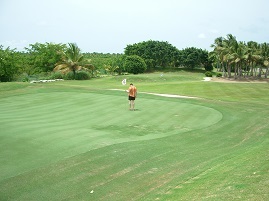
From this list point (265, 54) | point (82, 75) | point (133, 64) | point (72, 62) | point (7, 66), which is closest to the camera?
point (7, 66)

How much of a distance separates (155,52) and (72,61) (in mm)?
42812

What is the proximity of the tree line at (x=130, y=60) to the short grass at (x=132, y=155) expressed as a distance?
38662 millimetres

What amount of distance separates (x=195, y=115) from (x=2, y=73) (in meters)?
39.3

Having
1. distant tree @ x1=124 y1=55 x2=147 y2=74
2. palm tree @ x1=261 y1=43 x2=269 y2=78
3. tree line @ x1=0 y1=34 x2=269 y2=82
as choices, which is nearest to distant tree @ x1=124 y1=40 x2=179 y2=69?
tree line @ x1=0 y1=34 x2=269 y2=82

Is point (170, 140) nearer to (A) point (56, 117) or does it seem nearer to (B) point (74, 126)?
(B) point (74, 126)

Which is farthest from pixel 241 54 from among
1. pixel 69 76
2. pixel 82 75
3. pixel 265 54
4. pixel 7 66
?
pixel 7 66

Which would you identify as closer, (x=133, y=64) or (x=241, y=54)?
(x=241, y=54)

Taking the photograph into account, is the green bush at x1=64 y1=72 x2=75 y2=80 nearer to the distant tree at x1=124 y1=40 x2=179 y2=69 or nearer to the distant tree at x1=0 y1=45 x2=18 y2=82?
the distant tree at x1=0 y1=45 x2=18 y2=82

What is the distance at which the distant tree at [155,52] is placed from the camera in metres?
97.9

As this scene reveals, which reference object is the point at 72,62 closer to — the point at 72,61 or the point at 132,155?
the point at 72,61

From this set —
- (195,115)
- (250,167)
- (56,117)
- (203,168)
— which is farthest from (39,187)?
(195,115)

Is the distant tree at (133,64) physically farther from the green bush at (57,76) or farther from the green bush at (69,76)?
the green bush at (57,76)

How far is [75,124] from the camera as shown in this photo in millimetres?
16219

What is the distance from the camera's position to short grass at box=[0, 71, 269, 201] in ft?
26.5
